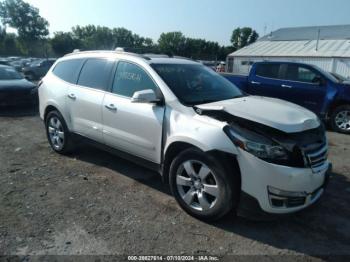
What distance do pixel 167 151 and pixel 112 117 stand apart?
3.64 ft

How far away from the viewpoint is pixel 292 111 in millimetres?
3723

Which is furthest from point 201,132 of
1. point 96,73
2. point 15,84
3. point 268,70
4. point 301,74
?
point 15,84

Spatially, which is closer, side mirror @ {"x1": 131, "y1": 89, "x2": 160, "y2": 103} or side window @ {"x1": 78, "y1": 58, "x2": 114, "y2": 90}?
side mirror @ {"x1": 131, "y1": 89, "x2": 160, "y2": 103}

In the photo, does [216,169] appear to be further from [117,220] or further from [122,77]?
[122,77]

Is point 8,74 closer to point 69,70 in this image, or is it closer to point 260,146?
point 69,70

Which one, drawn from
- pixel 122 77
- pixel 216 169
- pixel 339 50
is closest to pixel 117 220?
pixel 216 169

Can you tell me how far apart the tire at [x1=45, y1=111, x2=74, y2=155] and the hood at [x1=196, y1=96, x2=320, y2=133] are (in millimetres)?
2797

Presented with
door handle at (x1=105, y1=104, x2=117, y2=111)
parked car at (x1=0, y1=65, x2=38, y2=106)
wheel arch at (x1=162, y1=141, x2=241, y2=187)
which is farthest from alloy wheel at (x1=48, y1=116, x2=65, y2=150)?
parked car at (x1=0, y1=65, x2=38, y2=106)

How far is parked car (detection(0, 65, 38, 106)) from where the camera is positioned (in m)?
9.65

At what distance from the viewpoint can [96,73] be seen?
495 centimetres

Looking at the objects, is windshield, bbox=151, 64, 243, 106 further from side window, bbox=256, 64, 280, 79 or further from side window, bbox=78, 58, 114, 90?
side window, bbox=256, 64, 280, 79

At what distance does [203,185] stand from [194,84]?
145cm

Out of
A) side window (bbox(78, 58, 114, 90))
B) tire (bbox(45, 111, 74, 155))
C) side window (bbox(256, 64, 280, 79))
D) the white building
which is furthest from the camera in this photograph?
the white building

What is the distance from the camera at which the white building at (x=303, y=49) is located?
3186 cm
